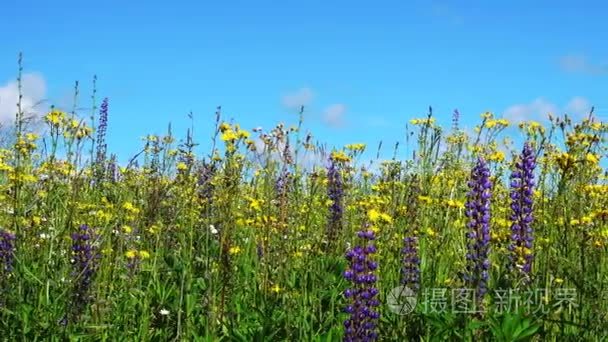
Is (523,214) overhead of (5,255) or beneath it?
overhead

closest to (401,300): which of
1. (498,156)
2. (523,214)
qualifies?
(523,214)

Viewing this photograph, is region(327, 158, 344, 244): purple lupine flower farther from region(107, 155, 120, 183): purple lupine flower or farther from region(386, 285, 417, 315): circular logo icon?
region(107, 155, 120, 183): purple lupine flower

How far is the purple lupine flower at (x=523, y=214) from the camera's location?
3678mm

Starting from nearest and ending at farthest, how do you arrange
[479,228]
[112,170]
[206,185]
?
[479,228], [206,185], [112,170]

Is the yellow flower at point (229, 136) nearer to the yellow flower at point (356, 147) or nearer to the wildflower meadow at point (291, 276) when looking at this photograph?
the wildflower meadow at point (291, 276)

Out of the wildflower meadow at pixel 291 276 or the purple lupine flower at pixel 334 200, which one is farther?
the purple lupine flower at pixel 334 200

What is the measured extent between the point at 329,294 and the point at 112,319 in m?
1.23

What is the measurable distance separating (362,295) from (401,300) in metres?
0.62

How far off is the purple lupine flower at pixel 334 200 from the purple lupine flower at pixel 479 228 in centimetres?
163

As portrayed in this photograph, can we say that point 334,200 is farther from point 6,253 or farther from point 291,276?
point 6,253

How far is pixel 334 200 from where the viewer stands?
533 centimetres

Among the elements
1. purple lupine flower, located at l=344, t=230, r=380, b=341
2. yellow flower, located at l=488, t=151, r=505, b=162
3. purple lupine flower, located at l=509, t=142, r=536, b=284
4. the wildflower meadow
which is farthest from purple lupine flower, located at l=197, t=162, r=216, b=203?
yellow flower, located at l=488, t=151, r=505, b=162

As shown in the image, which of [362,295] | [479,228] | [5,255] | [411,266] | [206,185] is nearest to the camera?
[362,295]

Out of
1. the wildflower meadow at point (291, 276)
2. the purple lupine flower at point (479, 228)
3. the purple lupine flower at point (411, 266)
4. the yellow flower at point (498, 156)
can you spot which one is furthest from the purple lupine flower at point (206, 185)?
the yellow flower at point (498, 156)
